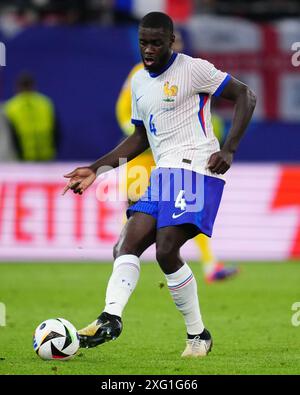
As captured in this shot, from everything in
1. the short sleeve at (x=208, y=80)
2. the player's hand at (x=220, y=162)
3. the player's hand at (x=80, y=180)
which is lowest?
the player's hand at (x=80, y=180)

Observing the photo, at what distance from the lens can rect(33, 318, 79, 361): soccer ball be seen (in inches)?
293

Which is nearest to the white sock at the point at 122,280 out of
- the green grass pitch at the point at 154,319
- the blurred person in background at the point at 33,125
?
the green grass pitch at the point at 154,319

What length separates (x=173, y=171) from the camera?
7.67 m

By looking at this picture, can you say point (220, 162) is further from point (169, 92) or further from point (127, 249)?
point (127, 249)

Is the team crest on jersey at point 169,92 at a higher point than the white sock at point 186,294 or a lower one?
higher

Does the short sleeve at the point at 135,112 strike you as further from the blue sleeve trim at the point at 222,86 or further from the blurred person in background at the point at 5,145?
the blurred person in background at the point at 5,145

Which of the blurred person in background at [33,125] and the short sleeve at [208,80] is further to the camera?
the blurred person in background at [33,125]

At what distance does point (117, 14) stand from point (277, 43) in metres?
2.72

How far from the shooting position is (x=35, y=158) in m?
17.0

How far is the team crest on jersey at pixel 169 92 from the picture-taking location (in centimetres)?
771

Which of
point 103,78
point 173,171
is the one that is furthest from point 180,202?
point 103,78

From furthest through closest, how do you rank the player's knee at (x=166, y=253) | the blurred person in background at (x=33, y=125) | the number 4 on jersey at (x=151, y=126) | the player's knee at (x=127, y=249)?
the blurred person in background at (x=33, y=125), the number 4 on jersey at (x=151, y=126), the player's knee at (x=127, y=249), the player's knee at (x=166, y=253)

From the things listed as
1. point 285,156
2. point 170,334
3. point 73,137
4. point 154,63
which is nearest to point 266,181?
point 285,156

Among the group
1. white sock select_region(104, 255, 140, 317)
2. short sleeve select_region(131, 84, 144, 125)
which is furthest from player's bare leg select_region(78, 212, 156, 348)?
short sleeve select_region(131, 84, 144, 125)
